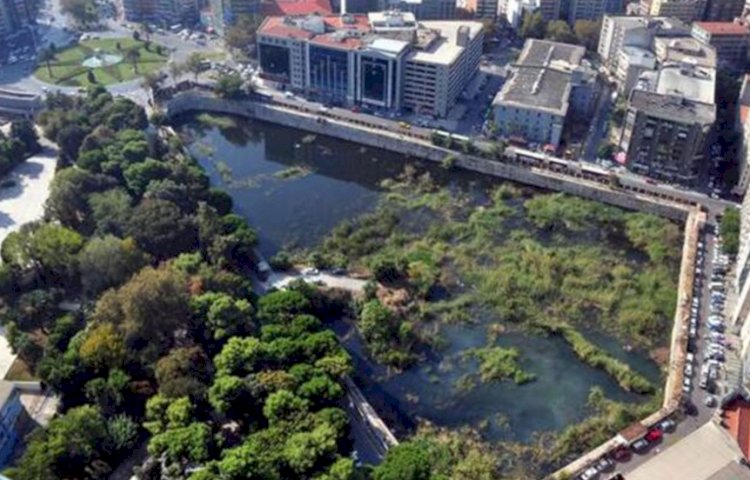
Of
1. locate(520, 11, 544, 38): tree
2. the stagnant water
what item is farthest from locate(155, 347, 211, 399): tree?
locate(520, 11, 544, 38): tree

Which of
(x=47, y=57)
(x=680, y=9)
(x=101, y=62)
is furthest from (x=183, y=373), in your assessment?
(x=680, y=9)

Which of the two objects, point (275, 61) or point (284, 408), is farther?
point (275, 61)

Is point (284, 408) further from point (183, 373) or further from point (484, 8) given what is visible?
point (484, 8)

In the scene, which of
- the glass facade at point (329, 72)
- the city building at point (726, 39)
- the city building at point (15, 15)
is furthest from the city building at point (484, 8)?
the city building at point (15, 15)

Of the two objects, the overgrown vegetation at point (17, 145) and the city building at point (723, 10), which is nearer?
the overgrown vegetation at point (17, 145)

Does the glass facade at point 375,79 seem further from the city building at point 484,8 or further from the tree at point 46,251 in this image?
the tree at point 46,251

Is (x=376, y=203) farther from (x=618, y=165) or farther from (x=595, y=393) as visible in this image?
(x=595, y=393)

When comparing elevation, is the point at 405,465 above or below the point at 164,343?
below
